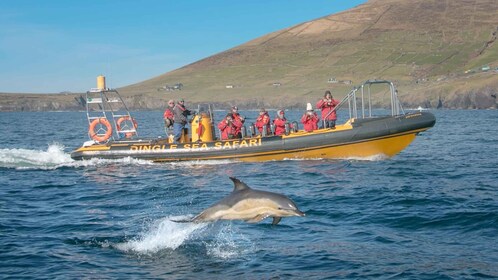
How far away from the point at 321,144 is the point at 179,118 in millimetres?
6070

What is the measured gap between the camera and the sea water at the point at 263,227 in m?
10.5

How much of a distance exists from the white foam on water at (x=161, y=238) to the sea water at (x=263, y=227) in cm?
2

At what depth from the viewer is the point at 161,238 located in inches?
485

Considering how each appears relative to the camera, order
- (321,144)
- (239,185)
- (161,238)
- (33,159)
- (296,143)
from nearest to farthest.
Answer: (239,185) → (161,238) → (321,144) → (296,143) → (33,159)

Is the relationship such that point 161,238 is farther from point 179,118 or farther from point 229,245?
point 179,118

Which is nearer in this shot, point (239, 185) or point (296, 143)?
point (239, 185)

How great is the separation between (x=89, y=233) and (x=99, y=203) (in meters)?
4.10

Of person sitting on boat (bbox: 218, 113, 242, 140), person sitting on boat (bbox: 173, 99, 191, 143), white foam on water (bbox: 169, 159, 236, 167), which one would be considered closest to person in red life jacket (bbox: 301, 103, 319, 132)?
person sitting on boat (bbox: 218, 113, 242, 140)

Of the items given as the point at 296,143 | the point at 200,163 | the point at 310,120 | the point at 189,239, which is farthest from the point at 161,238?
the point at 310,120

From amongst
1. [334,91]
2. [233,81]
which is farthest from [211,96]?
[334,91]

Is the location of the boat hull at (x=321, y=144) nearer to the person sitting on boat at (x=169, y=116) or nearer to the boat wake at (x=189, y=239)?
the person sitting on boat at (x=169, y=116)

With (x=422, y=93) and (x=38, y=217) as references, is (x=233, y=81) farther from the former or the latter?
(x=38, y=217)

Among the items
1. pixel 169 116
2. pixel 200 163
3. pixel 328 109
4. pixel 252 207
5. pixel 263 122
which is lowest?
pixel 200 163

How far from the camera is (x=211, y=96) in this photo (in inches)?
7264
